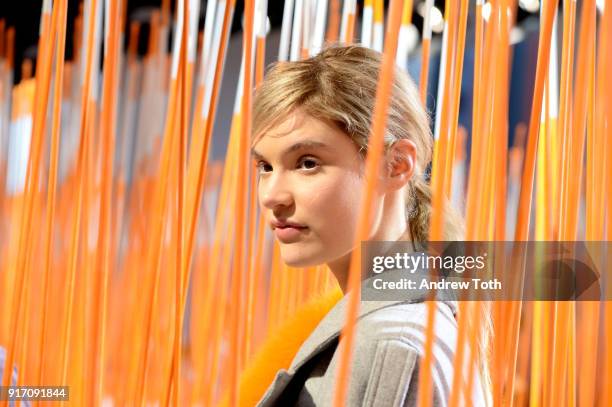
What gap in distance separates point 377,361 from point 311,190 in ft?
0.45

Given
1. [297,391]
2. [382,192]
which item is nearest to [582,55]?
[382,192]

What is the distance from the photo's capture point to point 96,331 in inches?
21.7

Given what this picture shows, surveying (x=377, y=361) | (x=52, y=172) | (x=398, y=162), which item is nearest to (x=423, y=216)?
(x=398, y=162)

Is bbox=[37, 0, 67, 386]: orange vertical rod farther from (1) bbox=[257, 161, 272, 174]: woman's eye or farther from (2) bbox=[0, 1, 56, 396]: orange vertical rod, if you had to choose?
(1) bbox=[257, 161, 272, 174]: woman's eye

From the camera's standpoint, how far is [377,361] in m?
0.52

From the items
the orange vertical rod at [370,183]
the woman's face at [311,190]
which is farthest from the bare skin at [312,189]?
the orange vertical rod at [370,183]

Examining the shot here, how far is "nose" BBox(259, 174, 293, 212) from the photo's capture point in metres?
0.59

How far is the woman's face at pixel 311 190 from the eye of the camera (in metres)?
0.59

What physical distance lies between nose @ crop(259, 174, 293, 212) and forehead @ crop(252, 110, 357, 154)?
0.08ft

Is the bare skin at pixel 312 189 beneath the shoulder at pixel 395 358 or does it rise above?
above

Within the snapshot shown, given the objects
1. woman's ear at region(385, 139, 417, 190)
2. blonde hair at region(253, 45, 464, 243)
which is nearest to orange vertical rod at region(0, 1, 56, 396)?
blonde hair at region(253, 45, 464, 243)

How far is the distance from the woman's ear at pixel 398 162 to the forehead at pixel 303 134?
0.04 metres

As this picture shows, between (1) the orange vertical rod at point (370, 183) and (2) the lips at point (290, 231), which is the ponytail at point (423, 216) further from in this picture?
(1) the orange vertical rod at point (370, 183)

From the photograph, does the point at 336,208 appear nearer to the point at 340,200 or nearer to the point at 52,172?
the point at 340,200
